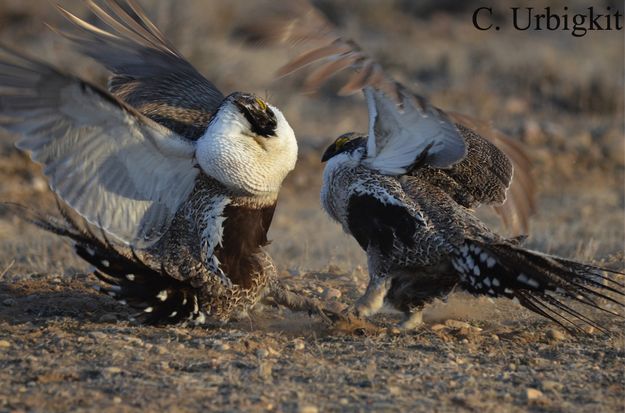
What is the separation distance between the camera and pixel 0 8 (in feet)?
55.0

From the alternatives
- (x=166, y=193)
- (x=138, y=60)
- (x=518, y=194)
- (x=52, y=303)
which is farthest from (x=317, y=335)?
(x=138, y=60)

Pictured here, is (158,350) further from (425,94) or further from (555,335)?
(425,94)

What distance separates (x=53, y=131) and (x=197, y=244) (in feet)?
3.35

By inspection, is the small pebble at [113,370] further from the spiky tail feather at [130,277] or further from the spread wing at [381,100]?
the spread wing at [381,100]

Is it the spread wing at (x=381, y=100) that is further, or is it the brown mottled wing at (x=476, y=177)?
the brown mottled wing at (x=476, y=177)

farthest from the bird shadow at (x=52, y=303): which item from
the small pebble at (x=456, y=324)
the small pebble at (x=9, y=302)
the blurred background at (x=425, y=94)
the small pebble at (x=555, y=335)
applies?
the small pebble at (x=555, y=335)

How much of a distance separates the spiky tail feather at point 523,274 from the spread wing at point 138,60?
2048mm

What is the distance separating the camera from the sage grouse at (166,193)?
4910mm

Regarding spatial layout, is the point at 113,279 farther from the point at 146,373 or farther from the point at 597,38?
the point at 597,38

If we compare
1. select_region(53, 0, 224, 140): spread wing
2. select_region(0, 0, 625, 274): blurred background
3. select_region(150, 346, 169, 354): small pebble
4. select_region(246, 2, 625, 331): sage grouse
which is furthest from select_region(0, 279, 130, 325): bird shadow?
select_region(246, 2, 625, 331): sage grouse

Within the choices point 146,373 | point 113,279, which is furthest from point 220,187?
point 146,373

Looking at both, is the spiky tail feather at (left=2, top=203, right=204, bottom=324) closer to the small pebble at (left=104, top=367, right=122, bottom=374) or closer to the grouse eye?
the small pebble at (left=104, top=367, right=122, bottom=374)

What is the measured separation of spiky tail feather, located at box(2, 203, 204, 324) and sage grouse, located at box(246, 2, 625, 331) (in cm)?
109

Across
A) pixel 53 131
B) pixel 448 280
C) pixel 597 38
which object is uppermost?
pixel 597 38
